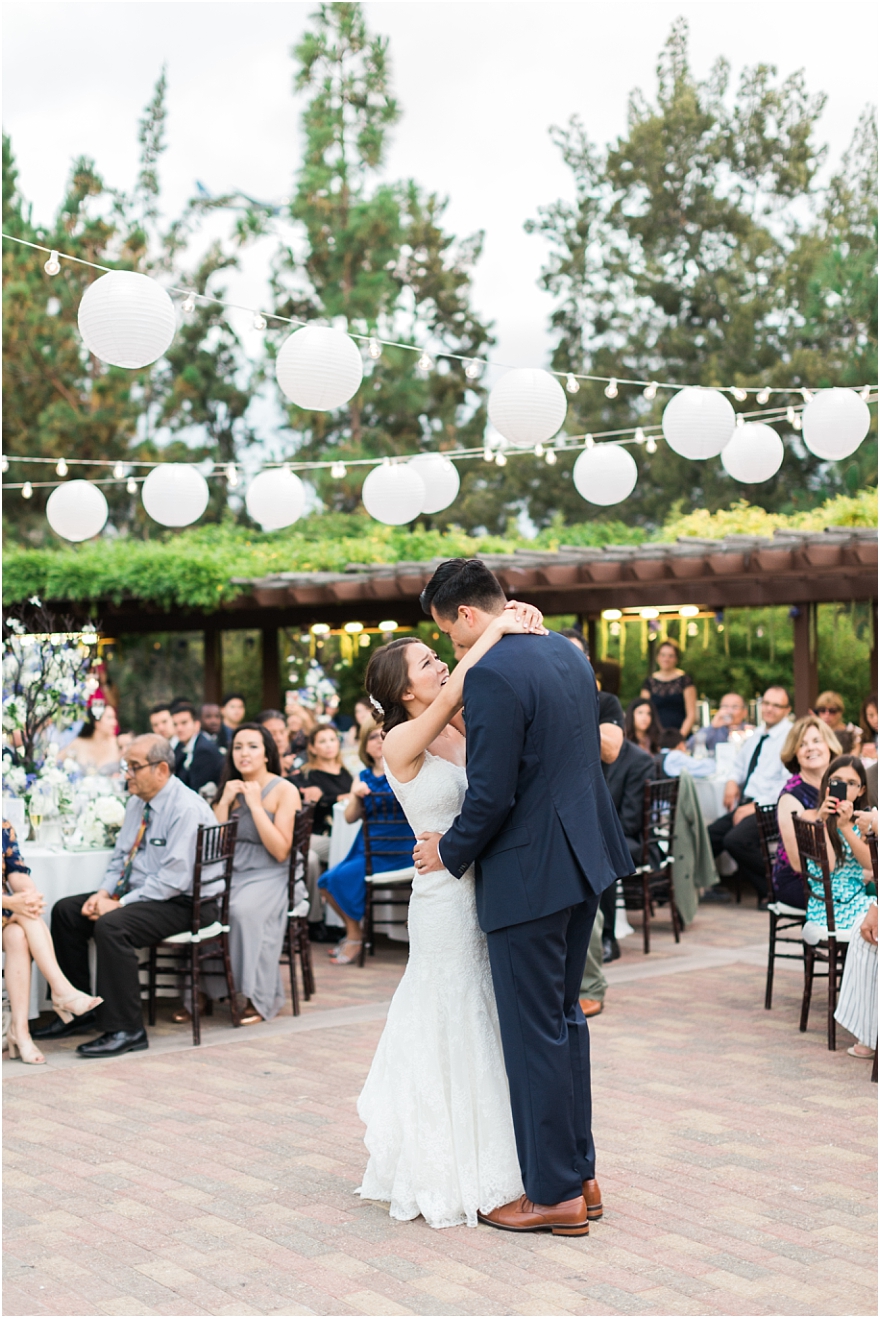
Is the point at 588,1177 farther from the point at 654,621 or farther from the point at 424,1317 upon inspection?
the point at 654,621

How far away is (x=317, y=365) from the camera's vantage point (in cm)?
576

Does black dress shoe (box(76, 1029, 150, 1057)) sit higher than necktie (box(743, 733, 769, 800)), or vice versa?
necktie (box(743, 733, 769, 800))

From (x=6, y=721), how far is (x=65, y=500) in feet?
8.38

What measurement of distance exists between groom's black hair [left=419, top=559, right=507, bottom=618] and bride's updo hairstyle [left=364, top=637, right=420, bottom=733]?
0.59 ft

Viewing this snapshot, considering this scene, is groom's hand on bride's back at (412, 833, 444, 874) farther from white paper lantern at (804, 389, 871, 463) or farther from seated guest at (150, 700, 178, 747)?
seated guest at (150, 700, 178, 747)

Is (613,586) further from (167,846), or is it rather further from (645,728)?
(167,846)

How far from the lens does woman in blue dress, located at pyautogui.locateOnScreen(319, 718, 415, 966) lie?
730 cm

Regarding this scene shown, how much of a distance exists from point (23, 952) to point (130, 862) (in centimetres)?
63

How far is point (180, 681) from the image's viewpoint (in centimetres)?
2742

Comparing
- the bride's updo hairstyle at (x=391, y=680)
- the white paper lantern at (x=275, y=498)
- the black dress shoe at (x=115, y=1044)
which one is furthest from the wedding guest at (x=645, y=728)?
the bride's updo hairstyle at (x=391, y=680)

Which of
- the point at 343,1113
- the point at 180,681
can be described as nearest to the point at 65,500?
the point at 343,1113

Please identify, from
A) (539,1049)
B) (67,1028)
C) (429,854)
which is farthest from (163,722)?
(539,1049)

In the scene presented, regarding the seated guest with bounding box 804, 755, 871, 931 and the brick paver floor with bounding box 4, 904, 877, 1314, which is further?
the seated guest with bounding box 804, 755, 871, 931

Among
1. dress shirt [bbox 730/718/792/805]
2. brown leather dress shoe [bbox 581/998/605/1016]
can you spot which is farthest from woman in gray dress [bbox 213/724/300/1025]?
dress shirt [bbox 730/718/792/805]
